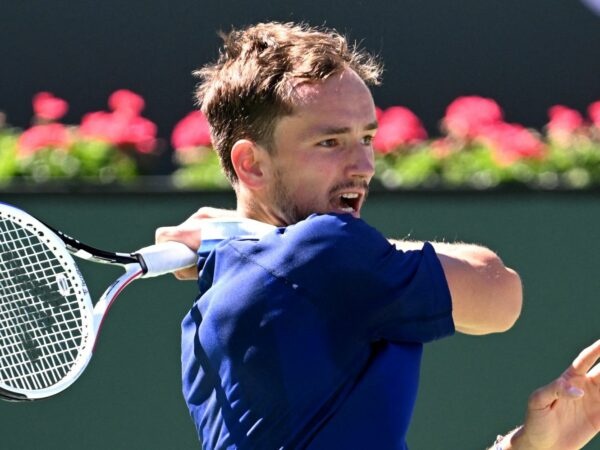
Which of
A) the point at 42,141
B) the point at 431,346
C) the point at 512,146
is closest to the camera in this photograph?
the point at 431,346

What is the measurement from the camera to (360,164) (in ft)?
8.02

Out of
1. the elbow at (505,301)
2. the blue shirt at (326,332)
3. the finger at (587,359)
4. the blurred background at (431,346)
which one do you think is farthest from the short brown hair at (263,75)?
the blurred background at (431,346)

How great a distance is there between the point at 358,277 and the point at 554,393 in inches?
24.9

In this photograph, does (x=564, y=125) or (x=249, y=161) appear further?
(x=564, y=125)

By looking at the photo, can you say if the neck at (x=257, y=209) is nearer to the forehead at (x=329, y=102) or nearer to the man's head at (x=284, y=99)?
the man's head at (x=284, y=99)

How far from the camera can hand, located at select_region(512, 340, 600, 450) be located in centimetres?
271

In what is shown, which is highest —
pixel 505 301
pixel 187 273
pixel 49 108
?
pixel 49 108

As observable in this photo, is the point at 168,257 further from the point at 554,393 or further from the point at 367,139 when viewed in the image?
the point at 554,393

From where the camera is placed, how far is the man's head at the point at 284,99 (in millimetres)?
2445

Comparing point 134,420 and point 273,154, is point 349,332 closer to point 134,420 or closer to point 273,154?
point 273,154

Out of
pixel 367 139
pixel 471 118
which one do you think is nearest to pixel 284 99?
pixel 367 139

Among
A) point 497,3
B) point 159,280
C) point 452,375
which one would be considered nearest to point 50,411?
point 159,280

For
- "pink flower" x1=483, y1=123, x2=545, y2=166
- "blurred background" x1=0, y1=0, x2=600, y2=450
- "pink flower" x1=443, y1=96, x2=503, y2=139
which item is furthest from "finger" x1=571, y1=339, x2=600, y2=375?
"pink flower" x1=443, y1=96, x2=503, y2=139

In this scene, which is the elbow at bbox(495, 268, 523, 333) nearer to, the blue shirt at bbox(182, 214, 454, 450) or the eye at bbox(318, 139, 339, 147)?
the blue shirt at bbox(182, 214, 454, 450)
